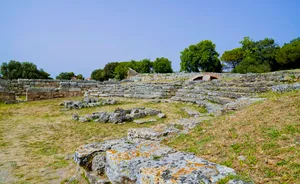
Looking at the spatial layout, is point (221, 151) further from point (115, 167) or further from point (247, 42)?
point (247, 42)

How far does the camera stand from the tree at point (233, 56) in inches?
2163

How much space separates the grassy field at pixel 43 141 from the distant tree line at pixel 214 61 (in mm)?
28536

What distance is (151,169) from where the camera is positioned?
2.52 meters

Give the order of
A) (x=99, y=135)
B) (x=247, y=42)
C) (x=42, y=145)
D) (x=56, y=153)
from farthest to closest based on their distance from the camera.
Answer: (x=247, y=42) → (x=99, y=135) → (x=42, y=145) → (x=56, y=153)

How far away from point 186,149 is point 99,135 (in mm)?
4080

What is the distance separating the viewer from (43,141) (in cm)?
639

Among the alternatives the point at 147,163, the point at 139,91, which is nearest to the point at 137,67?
the point at 139,91

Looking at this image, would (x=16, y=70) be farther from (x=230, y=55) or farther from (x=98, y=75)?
(x=230, y=55)

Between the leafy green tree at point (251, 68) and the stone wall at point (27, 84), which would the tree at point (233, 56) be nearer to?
the leafy green tree at point (251, 68)

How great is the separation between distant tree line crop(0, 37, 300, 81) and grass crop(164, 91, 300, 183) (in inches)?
1158

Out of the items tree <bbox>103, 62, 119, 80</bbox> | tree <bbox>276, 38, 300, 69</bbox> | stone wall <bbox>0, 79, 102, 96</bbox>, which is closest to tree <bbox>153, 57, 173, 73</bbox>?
→ tree <bbox>103, 62, 119, 80</bbox>

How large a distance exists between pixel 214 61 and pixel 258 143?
51702 mm

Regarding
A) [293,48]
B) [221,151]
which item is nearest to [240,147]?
[221,151]

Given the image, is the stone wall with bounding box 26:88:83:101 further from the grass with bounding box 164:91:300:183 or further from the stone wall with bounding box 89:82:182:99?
the grass with bounding box 164:91:300:183
